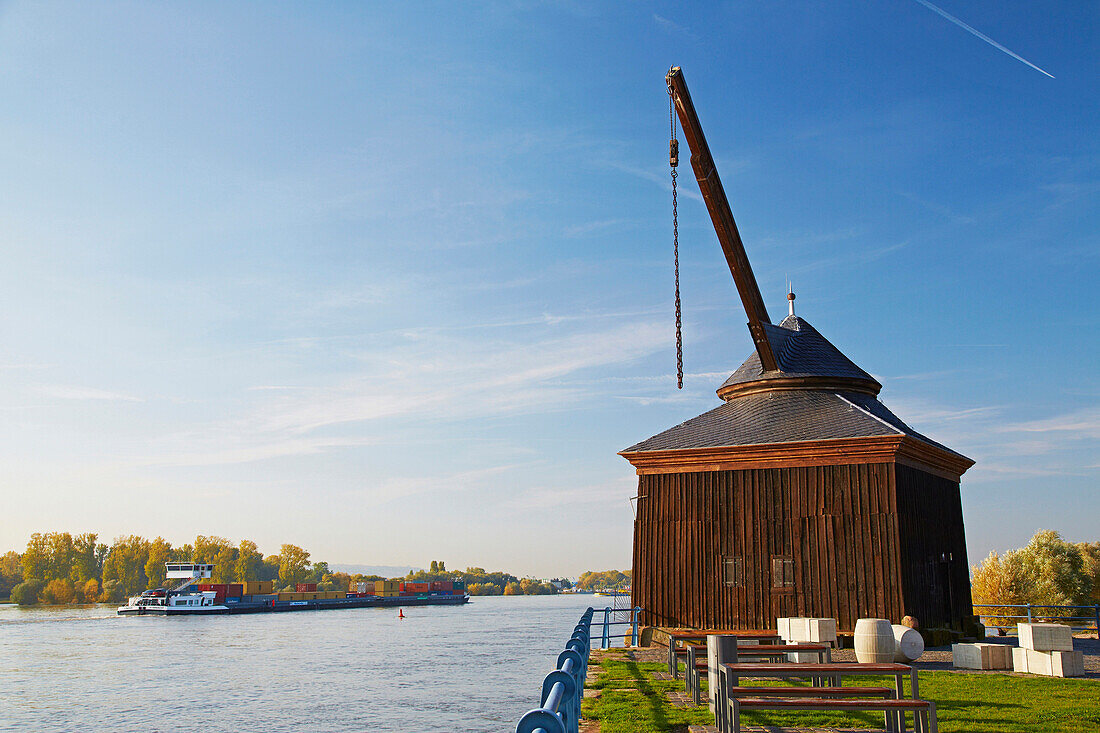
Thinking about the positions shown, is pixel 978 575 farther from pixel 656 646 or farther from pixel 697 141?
pixel 697 141

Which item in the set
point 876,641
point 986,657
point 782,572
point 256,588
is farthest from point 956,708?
point 256,588

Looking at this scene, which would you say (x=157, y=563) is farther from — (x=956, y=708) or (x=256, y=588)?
(x=956, y=708)

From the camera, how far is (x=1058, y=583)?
1524 inches

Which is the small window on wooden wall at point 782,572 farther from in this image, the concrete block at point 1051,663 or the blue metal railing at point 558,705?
the blue metal railing at point 558,705

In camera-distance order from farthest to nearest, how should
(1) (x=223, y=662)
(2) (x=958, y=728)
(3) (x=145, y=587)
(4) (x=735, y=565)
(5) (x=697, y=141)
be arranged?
(3) (x=145, y=587) → (1) (x=223, y=662) → (4) (x=735, y=565) → (5) (x=697, y=141) → (2) (x=958, y=728)

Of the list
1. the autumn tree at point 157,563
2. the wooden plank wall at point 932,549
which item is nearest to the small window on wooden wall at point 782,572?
the wooden plank wall at point 932,549

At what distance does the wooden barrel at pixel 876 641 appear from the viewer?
48.2 feet

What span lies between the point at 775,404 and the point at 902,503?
4.67 m

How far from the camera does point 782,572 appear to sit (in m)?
21.6

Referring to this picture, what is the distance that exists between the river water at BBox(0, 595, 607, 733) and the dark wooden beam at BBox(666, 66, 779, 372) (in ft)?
41.2

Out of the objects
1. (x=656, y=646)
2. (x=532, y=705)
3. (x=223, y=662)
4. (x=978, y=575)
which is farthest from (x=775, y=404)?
(x=223, y=662)

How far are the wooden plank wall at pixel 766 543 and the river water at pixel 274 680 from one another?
579cm

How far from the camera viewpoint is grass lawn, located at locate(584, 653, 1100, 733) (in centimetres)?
988

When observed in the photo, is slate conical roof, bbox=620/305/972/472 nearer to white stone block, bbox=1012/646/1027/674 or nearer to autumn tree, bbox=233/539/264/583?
white stone block, bbox=1012/646/1027/674
